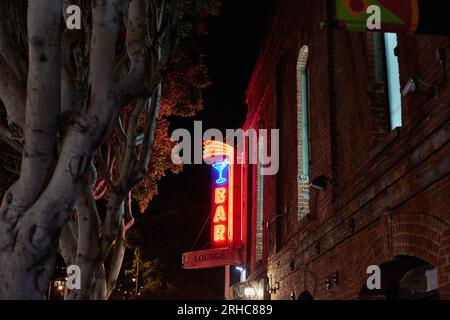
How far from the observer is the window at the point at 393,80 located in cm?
790

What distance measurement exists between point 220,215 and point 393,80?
13980 mm

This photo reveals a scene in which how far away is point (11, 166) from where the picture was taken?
38.7 feet

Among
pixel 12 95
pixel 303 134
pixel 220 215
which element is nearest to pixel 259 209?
pixel 220 215

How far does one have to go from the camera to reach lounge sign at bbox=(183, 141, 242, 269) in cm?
2095

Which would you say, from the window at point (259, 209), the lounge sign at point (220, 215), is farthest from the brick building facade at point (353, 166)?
the lounge sign at point (220, 215)

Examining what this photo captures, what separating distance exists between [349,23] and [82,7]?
3.71m

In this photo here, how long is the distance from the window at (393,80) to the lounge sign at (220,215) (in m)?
13.1

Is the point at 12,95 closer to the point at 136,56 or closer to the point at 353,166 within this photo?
the point at 136,56

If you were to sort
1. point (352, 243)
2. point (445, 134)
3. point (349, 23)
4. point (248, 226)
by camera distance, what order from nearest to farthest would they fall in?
1. point (445, 134)
2. point (349, 23)
3. point (352, 243)
4. point (248, 226)

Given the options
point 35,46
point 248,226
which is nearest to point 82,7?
point 35,46

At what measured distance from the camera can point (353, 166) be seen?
8.78 metres

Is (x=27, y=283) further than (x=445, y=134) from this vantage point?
No

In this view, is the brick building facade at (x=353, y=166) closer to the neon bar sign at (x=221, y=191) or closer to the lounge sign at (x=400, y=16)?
the lounge sign at (x=400, y=16)

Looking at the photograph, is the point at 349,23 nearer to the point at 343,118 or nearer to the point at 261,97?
the point at 343,118
